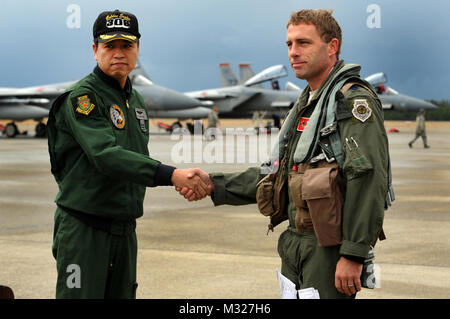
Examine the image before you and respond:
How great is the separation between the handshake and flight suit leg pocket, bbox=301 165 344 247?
84cm

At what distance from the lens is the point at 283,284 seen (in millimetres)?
3170

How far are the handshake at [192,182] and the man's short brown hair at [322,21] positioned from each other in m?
1.04

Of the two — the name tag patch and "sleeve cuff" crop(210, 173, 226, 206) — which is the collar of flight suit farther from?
the name tag patch

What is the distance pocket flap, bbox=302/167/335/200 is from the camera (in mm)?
2904

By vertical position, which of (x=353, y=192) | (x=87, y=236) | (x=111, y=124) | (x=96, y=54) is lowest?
(x=87, y=236)

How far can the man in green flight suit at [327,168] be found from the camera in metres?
2.87

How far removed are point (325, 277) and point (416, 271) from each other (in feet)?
12.1

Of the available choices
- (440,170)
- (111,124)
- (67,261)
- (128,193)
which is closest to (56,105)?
(111,124)

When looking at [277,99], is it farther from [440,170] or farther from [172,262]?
[172,262]

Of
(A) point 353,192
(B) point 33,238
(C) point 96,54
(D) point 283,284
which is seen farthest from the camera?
(B) point 33,238

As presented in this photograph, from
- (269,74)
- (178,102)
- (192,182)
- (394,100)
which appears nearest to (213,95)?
(269,74)

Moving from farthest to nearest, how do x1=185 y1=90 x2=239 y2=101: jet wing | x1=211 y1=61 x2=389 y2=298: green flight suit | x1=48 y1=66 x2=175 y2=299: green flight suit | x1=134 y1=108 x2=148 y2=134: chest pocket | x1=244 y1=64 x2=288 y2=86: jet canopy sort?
x1=244 y1=64 x2=288 y2=86: jet canopy
x1=185 y1=90 x2=239 y2=101: jet wing
x1=134 y1=108 x2=148 y2=134: chest pocket
x1=48 y1=66 x2=175 y2=299: green flight suit
x1=211 y1=61 x2=389 y2=298: green flight suit

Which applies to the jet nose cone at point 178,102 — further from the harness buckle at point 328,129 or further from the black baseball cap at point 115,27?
the harness buckle at point 328,129

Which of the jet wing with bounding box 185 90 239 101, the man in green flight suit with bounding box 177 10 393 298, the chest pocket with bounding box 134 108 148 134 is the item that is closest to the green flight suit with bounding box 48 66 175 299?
the chest pocket with bounding box 134 108 148 134
